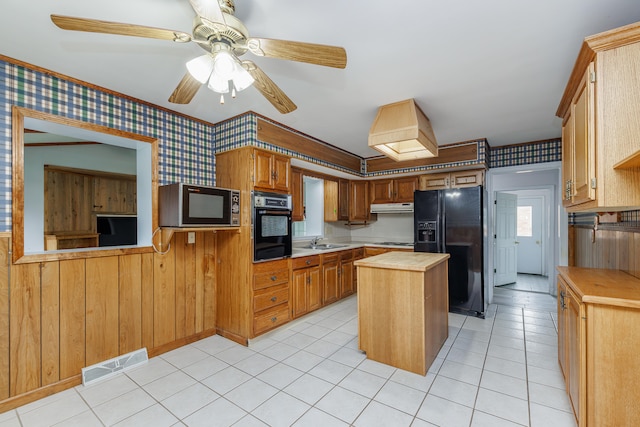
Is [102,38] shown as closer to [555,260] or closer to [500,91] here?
[500,91]

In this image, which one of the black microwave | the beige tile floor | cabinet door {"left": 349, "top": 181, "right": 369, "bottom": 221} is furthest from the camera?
cabinet door {"left": 349, "top": 181, "right": 369, "bottom": 221}

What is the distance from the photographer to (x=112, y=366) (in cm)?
231

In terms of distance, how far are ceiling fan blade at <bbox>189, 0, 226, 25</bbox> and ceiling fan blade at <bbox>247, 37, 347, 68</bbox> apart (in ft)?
0.64

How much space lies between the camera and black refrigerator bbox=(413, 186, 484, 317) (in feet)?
11.9

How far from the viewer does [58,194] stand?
390 cm

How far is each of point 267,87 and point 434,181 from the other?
3339mm

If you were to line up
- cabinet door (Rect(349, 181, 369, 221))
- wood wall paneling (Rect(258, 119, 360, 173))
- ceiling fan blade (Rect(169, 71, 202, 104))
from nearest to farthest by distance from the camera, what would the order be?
ceiling fan blade (Rect(169, 71, 202, 104)), wood wall paneling (Rect(258, 119, 360, 173)), cabinet door (Rect(349, 181, 369, 221))

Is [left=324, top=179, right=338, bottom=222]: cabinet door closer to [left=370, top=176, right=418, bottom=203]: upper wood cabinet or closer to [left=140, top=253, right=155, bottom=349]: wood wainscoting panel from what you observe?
[left=370, top=176, right=418, bottom=203]: upper wood cabinet

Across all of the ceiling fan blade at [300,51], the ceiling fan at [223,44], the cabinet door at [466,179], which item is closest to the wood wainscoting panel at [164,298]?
the ceiling fan at [223,44]

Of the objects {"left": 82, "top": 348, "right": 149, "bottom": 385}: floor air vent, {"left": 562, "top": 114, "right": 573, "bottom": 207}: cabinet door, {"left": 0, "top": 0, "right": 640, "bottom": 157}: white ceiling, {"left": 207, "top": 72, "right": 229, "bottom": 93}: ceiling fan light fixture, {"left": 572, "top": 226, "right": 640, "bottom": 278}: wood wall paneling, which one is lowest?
{"left": 82, "top": 348, "right": 149, "bottom": 385}: floor air vent

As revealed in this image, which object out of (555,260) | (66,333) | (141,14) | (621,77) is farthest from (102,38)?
(555,260)

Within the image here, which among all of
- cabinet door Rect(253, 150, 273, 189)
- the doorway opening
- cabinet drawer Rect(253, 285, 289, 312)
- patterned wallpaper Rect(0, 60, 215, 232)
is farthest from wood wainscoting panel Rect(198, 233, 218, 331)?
the doorway opening

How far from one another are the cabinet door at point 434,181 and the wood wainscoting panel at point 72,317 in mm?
4205

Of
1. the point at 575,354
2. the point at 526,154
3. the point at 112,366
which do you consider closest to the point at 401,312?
the point at 575,354
